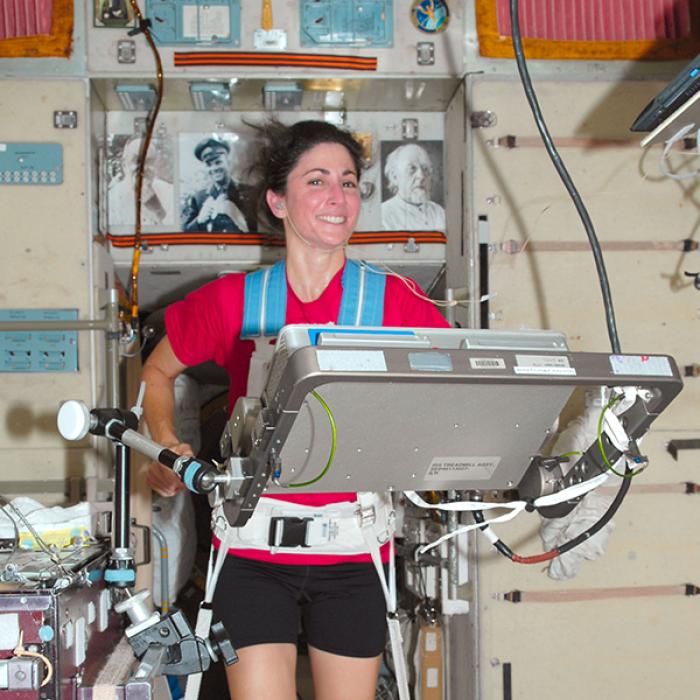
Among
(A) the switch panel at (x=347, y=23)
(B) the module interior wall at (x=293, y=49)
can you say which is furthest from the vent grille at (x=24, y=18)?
(A) the switch panel at (x=347, y=23)


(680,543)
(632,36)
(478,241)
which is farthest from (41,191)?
(680,543)

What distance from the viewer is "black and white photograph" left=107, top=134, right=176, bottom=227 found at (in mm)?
4156

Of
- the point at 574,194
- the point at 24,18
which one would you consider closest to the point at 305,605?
the point at 574,194

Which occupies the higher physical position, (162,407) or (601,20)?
(601,20)

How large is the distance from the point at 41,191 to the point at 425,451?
2.51m

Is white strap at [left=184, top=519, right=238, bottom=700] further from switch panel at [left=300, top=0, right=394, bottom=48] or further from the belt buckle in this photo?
switch panel at [left=300, top=0, right=394, bottom=48]

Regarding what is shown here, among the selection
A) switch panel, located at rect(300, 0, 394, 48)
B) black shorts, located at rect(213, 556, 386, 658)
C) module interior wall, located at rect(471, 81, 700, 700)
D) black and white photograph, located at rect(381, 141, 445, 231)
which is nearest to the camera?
black shorts, located at rect(213, 556, 386, 658)

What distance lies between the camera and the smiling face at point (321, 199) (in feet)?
9.23

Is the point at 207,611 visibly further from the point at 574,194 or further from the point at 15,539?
the point at 574,194

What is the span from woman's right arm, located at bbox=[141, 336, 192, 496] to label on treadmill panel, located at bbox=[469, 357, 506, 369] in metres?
0.87

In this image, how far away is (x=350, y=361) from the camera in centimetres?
165

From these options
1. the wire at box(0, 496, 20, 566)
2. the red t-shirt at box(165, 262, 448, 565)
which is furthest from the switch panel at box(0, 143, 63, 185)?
Answer: the wire at box(0, 496, 20, 566)

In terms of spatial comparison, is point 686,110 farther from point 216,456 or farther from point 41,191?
point 216,456

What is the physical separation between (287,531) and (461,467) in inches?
26.9
